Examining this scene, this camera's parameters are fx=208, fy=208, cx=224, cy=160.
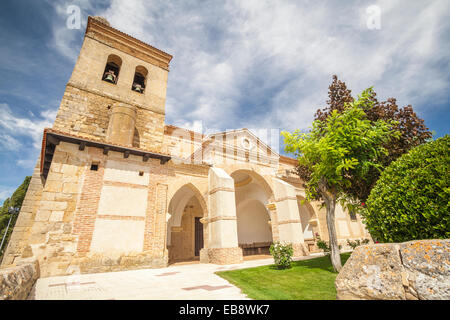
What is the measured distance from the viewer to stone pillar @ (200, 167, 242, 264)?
10.2 metres

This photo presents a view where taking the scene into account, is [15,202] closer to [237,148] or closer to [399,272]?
[237,148]

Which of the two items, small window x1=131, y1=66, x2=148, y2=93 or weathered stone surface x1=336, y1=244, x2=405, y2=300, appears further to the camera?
small window x1=131, y1=66, x2=148, y2=93

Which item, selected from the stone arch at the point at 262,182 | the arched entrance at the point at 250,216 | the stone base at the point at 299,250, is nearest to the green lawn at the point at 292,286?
the stone base at the point at 299,250

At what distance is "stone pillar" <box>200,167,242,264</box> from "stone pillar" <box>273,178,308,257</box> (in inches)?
157

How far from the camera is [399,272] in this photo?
2.64m

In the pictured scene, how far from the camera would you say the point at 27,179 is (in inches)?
979

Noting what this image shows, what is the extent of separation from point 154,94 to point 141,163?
5.31 m

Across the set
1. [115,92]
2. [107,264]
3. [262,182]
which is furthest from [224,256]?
[115,92]

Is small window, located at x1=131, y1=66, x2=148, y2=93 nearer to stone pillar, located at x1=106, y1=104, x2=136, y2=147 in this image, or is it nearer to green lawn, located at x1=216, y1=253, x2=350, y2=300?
stone pillar, located at x1=106, y1=104, x2=136, y2=147

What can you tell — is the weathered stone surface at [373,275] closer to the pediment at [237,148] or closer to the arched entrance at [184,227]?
the pediment at [237,148]

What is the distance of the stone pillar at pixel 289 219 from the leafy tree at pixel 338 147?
610 centimetres

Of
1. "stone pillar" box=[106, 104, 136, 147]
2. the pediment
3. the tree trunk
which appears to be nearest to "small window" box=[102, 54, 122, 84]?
"stone pillar" box=[106, 104, 136, 147]
